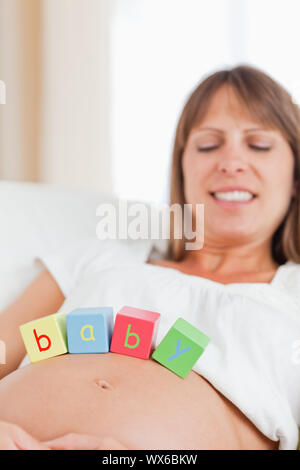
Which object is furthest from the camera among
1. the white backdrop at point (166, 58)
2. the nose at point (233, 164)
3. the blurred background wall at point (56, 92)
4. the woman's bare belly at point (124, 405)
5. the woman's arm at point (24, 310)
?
the blurred background wall at point (56, 92)

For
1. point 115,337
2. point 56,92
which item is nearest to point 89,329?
point 115,337

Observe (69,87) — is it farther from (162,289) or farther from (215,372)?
(215,372)

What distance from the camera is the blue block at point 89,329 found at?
71cm

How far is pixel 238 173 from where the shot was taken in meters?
1.05

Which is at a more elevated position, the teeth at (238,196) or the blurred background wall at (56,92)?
the blurred background wall at (56,92)

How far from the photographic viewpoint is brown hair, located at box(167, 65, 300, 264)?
108 cm

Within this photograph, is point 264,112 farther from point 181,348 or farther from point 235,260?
point 181,348

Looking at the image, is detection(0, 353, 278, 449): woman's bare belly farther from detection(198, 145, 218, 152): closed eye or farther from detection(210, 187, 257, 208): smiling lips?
detection(198, 145, 218, 152): closed eye

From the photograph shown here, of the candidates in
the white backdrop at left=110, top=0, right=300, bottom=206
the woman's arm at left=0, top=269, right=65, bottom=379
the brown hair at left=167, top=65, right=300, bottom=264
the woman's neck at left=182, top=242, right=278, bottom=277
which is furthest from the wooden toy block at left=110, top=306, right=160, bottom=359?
the white backdrop at left=110, top=0, right=300, bottom=206

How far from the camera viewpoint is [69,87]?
2.18 m

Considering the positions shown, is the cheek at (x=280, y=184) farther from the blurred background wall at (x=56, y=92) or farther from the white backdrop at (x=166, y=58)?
the blurred background wall at (x=56, y=92)

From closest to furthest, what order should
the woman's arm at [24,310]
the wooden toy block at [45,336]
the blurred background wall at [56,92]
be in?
1. the wooden toy block at [45,336]
2. the woman's arm at [24,310]
3. the blurred background wall at [56,92]

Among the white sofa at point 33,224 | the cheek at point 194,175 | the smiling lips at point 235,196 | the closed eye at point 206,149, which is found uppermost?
the closed eye at point 206,149

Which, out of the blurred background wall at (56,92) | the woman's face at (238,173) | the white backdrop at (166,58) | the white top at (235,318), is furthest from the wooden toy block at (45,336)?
the blurred background wall at (56,92)
